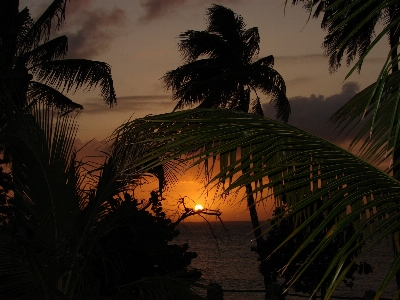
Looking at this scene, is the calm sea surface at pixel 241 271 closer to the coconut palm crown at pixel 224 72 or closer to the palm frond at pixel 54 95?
the coconut palm crown at pixel 224 72

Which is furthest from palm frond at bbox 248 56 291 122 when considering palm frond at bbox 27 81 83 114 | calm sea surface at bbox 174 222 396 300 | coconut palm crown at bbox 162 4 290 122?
calm sea surface at bbox 174 222 396 300

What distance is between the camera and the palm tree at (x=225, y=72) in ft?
84.0

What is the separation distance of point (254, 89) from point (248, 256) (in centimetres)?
9831

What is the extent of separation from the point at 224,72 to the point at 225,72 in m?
0.27

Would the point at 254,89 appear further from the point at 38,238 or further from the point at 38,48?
the point at 38,238

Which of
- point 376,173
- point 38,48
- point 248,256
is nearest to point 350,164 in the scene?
point 376,173

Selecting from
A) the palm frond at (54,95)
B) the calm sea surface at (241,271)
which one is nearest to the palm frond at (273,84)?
the palm frond at (54,95)

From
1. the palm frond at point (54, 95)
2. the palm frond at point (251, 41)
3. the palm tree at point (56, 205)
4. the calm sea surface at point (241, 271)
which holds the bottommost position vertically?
the calm sea surface at point (241, 271)

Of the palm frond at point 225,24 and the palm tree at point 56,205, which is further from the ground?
the palm frond at point 225,24

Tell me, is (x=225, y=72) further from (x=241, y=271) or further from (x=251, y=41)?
(x=241, y=271)

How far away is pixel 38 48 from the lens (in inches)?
680

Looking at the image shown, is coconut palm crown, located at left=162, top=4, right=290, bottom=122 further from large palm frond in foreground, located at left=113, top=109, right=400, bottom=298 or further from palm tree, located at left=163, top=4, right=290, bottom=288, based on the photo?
large palm frond in foreground, located at left=113, top=109, right=400, bottom=298

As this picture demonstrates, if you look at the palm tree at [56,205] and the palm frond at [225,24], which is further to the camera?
the palm frond at [225,24]

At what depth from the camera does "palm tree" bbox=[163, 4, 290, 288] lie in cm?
2559
